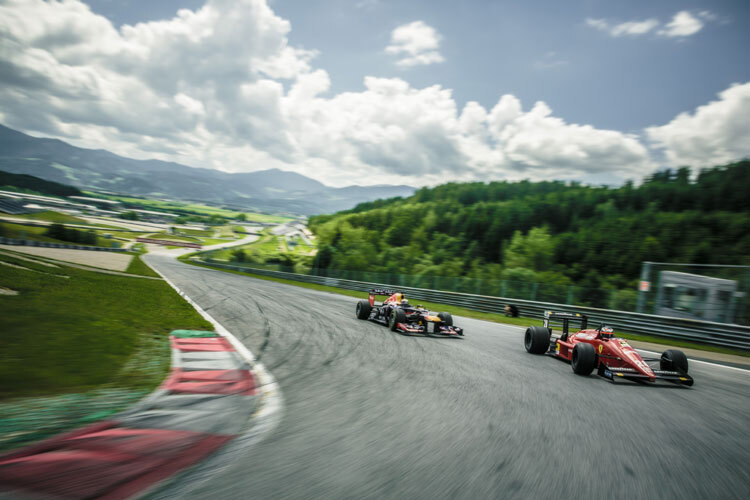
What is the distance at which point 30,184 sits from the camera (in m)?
A: 49.7

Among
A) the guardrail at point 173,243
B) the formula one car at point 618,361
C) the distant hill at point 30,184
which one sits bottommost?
the guardrail at point 173,243

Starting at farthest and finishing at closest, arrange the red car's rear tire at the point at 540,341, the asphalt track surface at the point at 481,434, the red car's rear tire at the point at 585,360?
the red car's rear tire at the point at 540,341 < the red car's rear tire at the point at 585,360 < the asphalt track surface at the point at 481,434

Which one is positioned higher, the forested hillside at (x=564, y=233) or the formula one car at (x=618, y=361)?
the forested hillside at (x=564, y=233)

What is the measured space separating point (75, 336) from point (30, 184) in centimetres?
5685

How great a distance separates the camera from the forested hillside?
4334cm

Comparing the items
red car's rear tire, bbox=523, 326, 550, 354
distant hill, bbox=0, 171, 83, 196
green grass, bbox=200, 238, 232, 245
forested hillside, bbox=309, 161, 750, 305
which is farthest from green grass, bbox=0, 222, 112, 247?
green grass, bbox=200, 238, 232, 245

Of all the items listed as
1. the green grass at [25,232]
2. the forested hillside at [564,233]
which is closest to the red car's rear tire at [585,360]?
the forested hillside at [564,233]

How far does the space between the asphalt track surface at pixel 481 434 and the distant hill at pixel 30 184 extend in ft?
158

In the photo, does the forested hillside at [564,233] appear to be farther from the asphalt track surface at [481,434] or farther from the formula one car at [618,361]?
the asphalt track surface at [481,434]

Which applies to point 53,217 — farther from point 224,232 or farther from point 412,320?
point 224,232

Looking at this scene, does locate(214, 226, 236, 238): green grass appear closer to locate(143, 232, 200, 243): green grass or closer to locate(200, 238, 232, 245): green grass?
locate(200, 238, 232, 245): green grass

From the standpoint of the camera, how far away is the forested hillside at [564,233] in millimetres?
43344

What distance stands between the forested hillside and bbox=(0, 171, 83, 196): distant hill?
1484 inches

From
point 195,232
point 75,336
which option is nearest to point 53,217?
point 75,336
